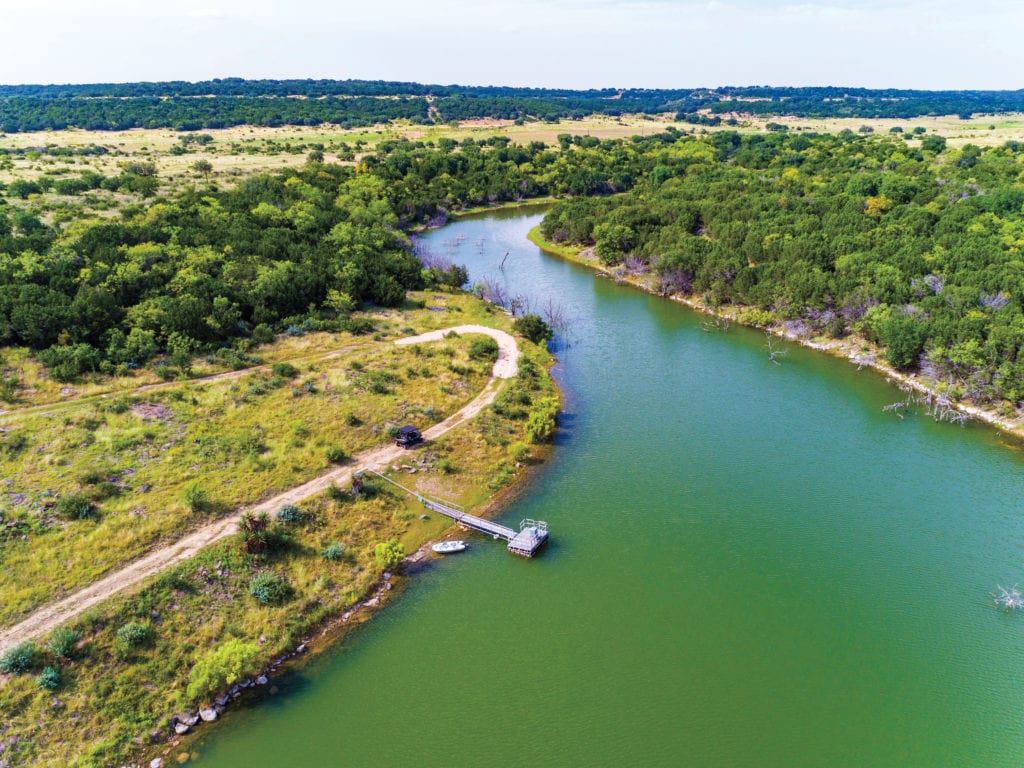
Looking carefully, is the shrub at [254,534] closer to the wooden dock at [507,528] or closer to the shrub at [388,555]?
the shrub at [388,555]

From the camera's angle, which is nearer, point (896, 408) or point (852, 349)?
point (896, 408)

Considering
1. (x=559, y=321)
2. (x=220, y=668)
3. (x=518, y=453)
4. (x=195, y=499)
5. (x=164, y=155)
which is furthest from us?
(x=164, y=155)

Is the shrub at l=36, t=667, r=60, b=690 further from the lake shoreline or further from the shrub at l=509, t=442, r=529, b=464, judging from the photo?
the lake shoreline

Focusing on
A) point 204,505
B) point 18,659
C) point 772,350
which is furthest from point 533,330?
point 18,659

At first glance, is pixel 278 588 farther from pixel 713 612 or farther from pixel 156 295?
pixel 156 295

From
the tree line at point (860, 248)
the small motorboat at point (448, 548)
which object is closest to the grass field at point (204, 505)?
the small motorboat at point (448, 548)

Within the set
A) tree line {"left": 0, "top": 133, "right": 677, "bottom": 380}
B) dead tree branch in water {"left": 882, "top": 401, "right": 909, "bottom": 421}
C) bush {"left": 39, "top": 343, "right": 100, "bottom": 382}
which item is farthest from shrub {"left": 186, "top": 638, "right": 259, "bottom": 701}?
dead tree branch in water {"left": 882, "top": 401, "right": 909, "bottom": 421}

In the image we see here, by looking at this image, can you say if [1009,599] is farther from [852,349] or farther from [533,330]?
[533,330]
